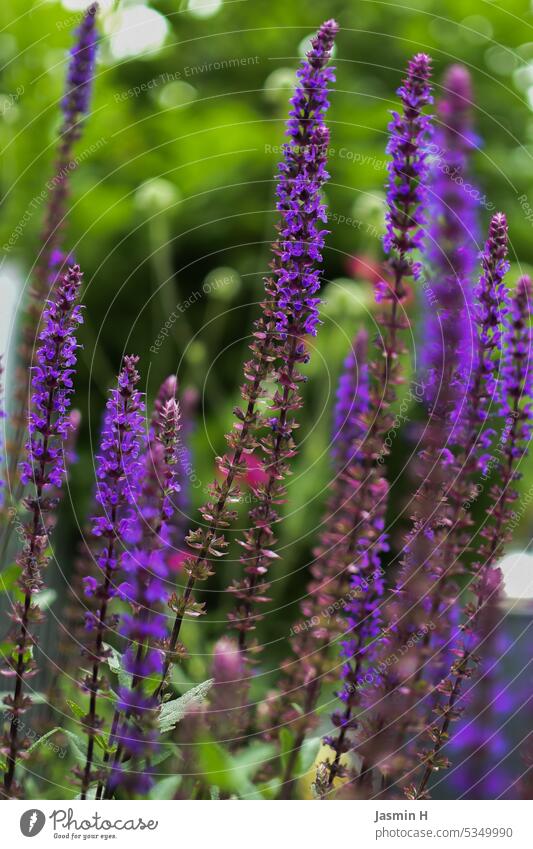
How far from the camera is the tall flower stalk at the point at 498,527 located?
1.25 meters

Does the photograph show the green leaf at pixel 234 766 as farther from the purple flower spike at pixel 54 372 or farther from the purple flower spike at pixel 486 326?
the purple flower spike at pixel 486 326

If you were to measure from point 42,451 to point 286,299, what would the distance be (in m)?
0.42

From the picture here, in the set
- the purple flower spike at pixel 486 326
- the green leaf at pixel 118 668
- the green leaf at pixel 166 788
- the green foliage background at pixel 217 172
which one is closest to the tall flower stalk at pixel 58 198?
the green leaf at pixel 118 668

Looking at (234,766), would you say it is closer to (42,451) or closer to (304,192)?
(42,451)

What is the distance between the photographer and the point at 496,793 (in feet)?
5.10

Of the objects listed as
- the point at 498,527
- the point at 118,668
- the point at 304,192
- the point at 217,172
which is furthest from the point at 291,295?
the point at 217,172

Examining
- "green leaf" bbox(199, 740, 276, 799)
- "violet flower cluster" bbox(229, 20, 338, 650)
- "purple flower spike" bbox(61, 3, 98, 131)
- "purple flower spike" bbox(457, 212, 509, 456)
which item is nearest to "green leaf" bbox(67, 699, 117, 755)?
"green leaf" bbox(199, 740, 276, 799)

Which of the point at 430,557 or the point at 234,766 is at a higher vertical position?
the point at 430,557

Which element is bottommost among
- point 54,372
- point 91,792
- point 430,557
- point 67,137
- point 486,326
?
point 91,792

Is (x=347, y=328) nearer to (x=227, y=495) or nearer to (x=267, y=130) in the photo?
(x=267, y=130)

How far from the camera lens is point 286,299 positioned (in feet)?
3.94

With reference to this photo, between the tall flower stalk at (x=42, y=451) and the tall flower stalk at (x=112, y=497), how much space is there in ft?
0.27
